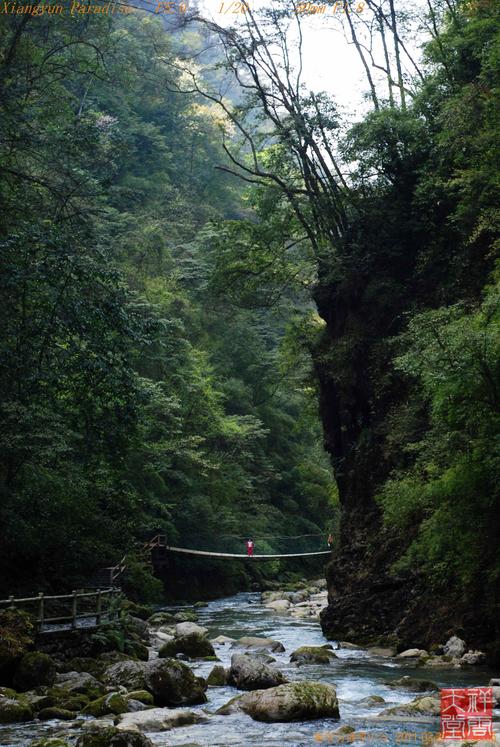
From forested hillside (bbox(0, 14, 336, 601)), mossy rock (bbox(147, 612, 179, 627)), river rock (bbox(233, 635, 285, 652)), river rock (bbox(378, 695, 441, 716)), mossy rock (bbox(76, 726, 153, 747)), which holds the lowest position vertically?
mossy rock (bbox(147, 612, 179, 627))

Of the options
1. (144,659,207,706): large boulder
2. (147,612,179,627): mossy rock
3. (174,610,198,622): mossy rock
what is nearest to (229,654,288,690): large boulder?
(144,659,207,706): large boulder

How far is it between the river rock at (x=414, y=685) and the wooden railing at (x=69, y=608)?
172 inches

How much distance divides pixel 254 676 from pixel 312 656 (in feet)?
6.32

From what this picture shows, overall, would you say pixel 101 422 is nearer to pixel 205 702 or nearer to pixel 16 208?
pixel 16 208

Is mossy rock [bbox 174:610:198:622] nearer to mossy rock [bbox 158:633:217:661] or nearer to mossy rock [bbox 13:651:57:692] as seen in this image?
mossy rock [bbox 158:633:217:661]

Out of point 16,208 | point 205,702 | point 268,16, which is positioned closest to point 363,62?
point 268,16

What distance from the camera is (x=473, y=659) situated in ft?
31.5

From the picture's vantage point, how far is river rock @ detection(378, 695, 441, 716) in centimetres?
704

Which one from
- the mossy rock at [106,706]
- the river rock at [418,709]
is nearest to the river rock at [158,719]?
the mossy rock at [106,706]

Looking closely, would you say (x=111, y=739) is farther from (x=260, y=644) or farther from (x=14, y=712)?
(x=260, y=644)

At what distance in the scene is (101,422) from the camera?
12258mm

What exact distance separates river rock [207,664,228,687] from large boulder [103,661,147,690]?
0.85m

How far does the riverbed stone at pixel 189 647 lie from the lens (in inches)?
449

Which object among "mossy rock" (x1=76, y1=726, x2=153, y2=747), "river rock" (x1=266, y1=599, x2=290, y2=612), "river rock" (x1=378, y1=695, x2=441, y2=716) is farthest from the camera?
"river rock" (x1=266, y1=599, x2=290, y2=612)
